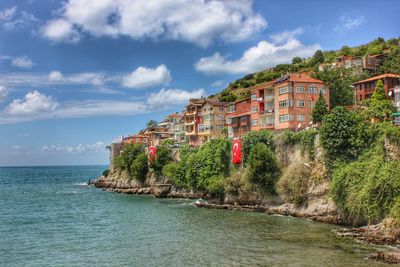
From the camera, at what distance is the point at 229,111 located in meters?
92.0

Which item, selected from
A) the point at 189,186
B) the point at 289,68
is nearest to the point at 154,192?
the point at 189,186

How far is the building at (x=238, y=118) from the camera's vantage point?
268ft

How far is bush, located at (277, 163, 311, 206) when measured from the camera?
49.3m

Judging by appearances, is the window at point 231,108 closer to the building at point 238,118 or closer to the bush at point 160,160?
the building at point 238,118

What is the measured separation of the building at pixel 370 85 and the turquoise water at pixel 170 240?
157ft

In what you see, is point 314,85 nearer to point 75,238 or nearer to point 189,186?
point 189,186

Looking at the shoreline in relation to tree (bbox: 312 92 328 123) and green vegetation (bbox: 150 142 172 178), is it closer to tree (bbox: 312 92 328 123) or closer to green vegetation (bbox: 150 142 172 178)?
green vegetation (bbox: 150 142 172 178)

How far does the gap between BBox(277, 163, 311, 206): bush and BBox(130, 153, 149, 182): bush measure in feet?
137

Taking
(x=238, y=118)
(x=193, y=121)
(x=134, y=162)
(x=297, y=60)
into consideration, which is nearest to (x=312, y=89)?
(x=238, y=118)

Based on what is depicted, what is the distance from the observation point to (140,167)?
287ft

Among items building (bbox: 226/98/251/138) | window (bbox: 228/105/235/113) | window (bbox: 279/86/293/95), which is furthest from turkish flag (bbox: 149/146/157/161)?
window (bbox: 279/86/293/95)

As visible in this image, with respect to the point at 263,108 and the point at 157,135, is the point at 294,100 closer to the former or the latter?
the point at 263,108

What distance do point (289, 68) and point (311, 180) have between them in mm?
97671

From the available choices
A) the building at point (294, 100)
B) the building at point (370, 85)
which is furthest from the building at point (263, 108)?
the building at point (370, 85)
